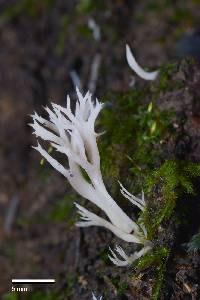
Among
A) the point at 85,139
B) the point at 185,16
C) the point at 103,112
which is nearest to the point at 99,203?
the point at 85,139

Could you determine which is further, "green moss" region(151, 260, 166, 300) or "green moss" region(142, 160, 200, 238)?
"green moss" region(142, 160, 200, 238)

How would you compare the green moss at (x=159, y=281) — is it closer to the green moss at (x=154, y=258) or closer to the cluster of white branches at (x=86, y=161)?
the green moss at (x=154, y=258)

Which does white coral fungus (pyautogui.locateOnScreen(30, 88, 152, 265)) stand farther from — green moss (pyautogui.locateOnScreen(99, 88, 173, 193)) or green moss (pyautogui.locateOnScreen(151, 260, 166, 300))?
green moss (pyautogui.locateOnScreen(99, 88, 173, 193))

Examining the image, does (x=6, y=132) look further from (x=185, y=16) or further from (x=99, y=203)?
(x=99, y=203)

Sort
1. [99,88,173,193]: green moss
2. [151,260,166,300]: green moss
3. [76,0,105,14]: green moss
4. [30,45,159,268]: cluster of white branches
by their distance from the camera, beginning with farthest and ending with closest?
[76,0,105,14]: green moss
[99,88,173,193]: green moss
[30,45,159,268]: cluster of white branches
[151,260,166,300]: green moss

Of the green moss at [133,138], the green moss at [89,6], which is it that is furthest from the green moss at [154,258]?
the green moss at [89,6]

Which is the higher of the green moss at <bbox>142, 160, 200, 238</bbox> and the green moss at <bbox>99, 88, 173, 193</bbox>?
the green moss at <bbox>99, 88, 173, 193</bbox>

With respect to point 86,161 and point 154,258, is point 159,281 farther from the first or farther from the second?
point 86,161

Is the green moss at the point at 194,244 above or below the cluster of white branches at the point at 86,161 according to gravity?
below

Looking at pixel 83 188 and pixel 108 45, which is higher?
pixel 108 45

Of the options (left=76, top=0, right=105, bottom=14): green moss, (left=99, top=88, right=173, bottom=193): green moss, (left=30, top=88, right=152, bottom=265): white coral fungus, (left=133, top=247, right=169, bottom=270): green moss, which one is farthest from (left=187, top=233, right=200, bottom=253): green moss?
(left=76, top=0, right=105, bottom=14): green moss

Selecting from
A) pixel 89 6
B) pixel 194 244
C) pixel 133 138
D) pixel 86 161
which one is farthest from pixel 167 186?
pixel 89 6
